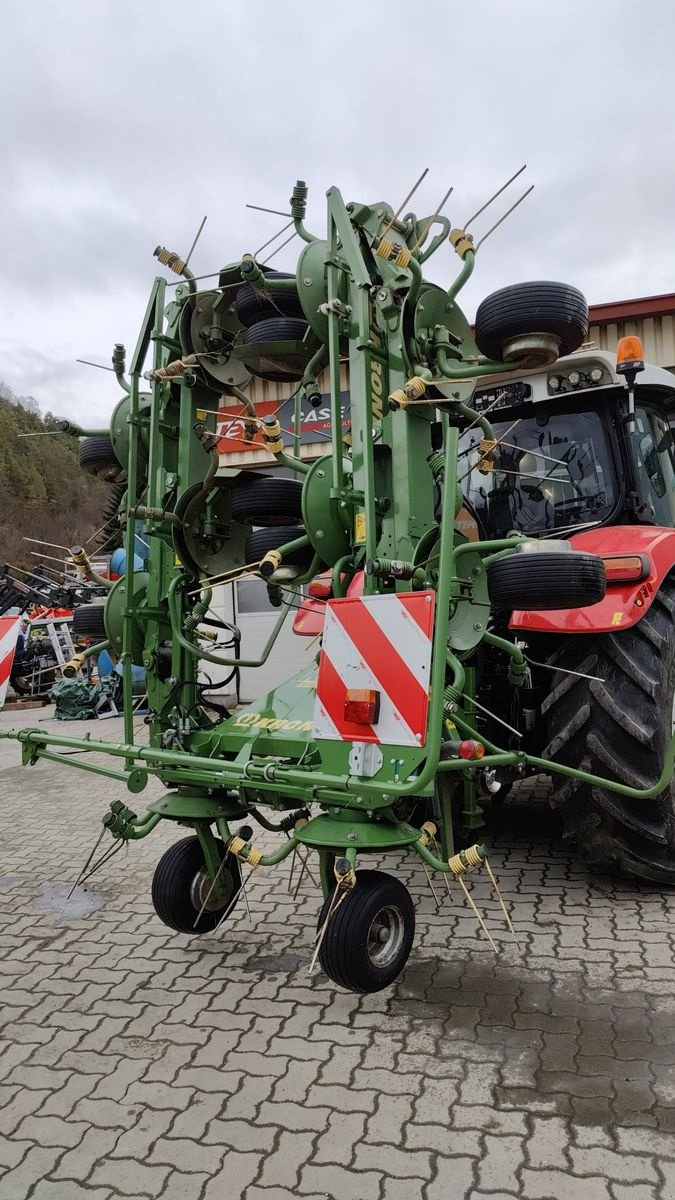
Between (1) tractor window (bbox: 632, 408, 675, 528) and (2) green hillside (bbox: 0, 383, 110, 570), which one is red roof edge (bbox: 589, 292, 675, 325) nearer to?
(1) tractor window (bbox: 632, 408, 675, 528)

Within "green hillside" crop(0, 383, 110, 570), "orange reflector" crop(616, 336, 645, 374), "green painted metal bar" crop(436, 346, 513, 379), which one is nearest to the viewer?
"green painted metal bar" crop(436, 346, 513, 379)

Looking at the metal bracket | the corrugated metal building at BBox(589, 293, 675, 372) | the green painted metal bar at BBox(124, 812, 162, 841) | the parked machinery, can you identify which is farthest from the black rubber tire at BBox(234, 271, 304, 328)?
the corrugated metal building at BBox(589, 293, 675, 372)

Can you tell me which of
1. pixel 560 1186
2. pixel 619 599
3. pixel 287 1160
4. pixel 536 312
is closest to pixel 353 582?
pixel 619 599

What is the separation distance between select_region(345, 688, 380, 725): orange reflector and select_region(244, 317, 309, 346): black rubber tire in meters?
1.60

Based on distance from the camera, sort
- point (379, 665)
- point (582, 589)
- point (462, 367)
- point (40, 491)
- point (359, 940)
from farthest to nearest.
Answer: point (40, 491) < point (462, 367) < point (582, 589) < point (379, 665) < point (359, 940)

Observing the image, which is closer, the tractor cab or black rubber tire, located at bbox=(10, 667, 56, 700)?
the tractor cab

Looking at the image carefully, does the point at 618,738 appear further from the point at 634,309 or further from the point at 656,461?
the point at 634,309

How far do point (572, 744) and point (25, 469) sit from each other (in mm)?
43859

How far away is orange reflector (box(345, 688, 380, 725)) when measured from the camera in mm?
2502

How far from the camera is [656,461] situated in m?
4.34

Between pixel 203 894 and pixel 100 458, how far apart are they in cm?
207

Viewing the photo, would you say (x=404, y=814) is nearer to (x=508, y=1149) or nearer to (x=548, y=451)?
(x=508, y=1149)

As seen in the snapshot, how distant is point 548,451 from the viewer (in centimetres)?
413

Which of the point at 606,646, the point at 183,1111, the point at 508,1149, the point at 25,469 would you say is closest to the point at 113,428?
the point at 606,646
